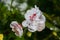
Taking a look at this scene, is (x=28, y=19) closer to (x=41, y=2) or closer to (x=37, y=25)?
(x=37, y=25)

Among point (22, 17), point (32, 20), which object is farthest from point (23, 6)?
point (32, 20)

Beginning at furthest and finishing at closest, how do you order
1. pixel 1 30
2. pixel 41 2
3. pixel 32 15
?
pixel 41 2, pixel 1 30, pixel 32 15

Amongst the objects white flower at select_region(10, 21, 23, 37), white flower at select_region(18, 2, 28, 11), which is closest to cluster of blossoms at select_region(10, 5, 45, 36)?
white flower at select_region(10, 21, 23, 37)

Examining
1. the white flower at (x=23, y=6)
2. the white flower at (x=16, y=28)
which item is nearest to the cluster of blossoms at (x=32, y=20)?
the white flower at (x=16, y=28)

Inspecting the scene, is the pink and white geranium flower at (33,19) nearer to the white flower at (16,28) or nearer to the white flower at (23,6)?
the white flower at (16,28)

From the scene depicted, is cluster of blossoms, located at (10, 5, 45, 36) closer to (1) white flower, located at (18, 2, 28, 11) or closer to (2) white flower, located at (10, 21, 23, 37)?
(2) white flower, located at (10, 21, 23, 37)

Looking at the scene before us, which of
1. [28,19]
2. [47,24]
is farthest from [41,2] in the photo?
[28,19]
